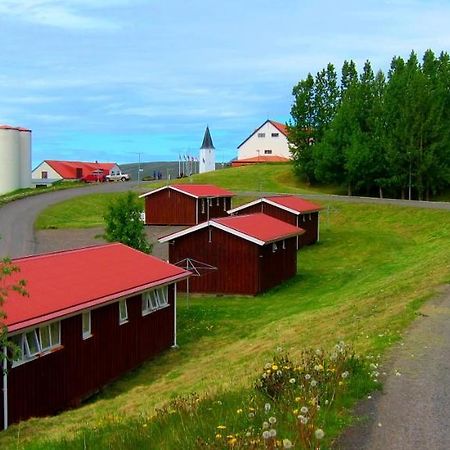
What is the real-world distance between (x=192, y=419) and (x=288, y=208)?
3282 centimetres

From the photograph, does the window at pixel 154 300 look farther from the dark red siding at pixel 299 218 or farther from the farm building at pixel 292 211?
the dark red siding at pixel 299 218

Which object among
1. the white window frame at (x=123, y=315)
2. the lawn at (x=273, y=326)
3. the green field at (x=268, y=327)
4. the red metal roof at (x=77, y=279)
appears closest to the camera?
the green field at (x=268, y=327)

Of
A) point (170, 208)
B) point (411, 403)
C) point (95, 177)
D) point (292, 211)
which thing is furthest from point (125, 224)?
point (95, 177)

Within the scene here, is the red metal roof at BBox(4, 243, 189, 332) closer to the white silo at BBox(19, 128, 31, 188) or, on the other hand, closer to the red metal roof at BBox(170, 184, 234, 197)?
the red metal roof at BBox(170, 184, 234, 197)

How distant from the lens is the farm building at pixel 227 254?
28.5m

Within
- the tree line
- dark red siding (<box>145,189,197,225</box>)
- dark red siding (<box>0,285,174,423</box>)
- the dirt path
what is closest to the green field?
dark red siding (<box>0,285,174,423</box>)

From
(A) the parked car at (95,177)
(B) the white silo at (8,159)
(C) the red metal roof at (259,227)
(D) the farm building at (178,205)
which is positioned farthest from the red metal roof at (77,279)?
(A) the parked car at (95,177)

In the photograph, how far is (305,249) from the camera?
40.7 metres

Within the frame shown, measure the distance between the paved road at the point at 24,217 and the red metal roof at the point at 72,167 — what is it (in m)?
30.2

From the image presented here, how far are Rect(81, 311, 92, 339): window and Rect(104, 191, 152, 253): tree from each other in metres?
12.1

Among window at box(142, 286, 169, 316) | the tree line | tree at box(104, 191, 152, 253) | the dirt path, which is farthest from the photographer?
the tree line

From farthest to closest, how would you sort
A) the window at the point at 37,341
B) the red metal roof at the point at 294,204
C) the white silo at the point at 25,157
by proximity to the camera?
1. the white silo at the point at 25,157
2. the red metal roof at the point at 294,204
3. the window at the point at 37,341

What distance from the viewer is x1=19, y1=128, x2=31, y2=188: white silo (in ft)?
263

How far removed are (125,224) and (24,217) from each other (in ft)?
89.1
